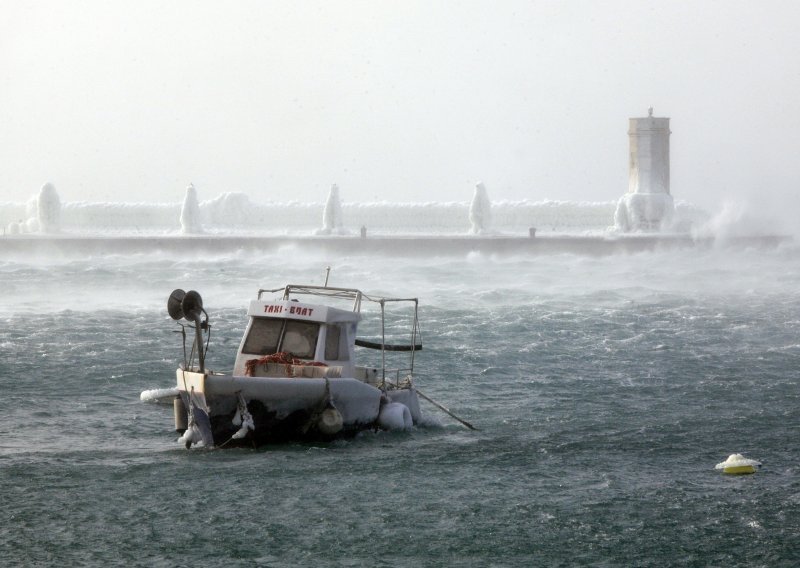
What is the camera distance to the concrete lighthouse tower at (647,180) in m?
96.9

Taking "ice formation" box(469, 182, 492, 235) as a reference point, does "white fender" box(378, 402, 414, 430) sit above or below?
below

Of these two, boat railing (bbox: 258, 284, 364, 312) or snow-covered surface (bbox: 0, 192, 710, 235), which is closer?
boat railing (bbox: 258, 284, 364, 312)

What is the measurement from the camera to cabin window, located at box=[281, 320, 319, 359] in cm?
2717

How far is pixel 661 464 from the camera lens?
83.1 ft

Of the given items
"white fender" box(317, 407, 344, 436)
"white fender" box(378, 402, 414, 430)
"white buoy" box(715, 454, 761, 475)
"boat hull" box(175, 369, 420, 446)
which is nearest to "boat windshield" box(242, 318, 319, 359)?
"boat hull" box(175, 369, 420, 446)

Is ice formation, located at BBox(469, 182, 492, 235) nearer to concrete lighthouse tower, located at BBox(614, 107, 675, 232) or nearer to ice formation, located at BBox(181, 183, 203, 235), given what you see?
concrete lighthouse tower, located at BBox(614, 107, 675, 232)

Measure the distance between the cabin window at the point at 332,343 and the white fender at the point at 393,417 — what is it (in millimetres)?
1409

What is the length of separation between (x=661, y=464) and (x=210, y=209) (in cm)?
9157

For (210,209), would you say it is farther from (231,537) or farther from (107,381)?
(231,537)

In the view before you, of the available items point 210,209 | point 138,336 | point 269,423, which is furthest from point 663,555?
point 210,209

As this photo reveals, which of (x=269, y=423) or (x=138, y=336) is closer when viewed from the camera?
(x=269, y=423)

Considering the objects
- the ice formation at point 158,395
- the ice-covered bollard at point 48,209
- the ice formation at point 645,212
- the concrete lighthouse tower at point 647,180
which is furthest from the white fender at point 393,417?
the ice-covered bollard at point 48,209

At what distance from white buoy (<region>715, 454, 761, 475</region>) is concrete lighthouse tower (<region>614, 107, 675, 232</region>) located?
242 ft

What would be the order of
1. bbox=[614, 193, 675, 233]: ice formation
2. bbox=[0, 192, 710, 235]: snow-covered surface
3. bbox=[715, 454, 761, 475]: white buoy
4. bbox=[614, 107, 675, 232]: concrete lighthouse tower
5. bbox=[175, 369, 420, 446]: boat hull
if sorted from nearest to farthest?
bbox=[715, 454, 761, 475]: white buoy
bbox=[175, 369, 420, 446]: boat hull
bbox=[614, 107, 675, 232]: concrete lighthouse tower
bbox=[614, 193, 675, 233]: ice formation
bbox=[0, 192, 710, 235]: snow-covered surface
